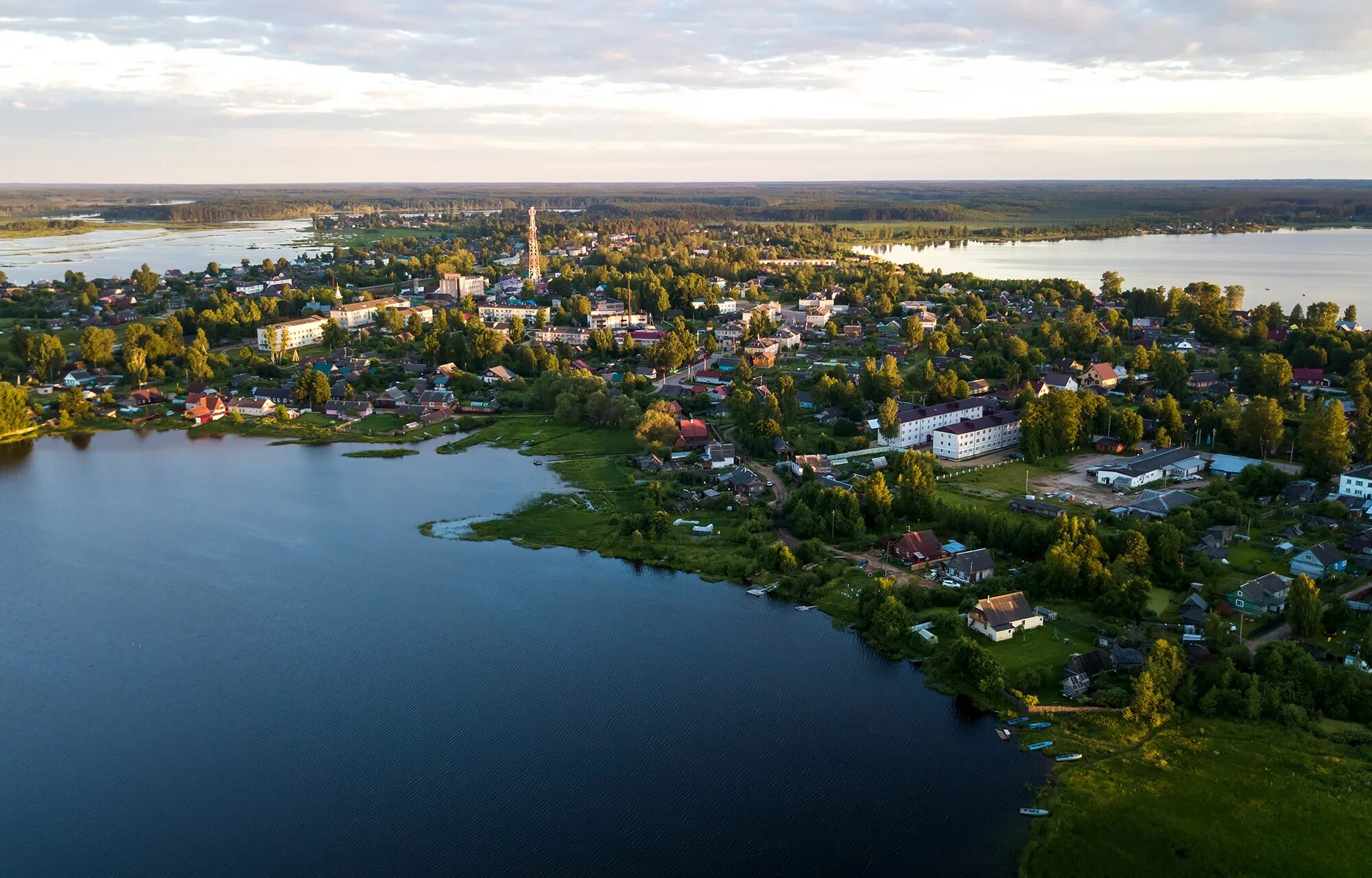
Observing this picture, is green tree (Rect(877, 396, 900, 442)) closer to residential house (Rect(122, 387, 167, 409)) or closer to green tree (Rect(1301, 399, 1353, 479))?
green tree (Rect(1301, 399, 1353, 479))

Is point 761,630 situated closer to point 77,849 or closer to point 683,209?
point 77,849

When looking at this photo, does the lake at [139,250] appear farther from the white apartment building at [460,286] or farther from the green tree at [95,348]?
the green tree at [95,348]

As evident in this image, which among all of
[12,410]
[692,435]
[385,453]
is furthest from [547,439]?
[12,410]

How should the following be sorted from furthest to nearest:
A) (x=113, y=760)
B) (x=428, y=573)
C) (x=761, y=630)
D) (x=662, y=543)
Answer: (x=662, y=543) < (x=428, y=573) < (x=761, y=630) < (x=113, y=760)

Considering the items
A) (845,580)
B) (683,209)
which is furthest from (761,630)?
(683,209)

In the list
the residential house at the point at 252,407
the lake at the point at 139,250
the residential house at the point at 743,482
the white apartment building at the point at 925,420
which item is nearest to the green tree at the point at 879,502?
the residential house at the point at 743,482

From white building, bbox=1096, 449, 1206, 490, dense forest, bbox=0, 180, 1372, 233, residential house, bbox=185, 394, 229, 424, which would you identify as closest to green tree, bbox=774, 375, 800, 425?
white building, bbox=1096, 449, 1206, 490

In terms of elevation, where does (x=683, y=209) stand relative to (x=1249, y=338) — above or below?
above
